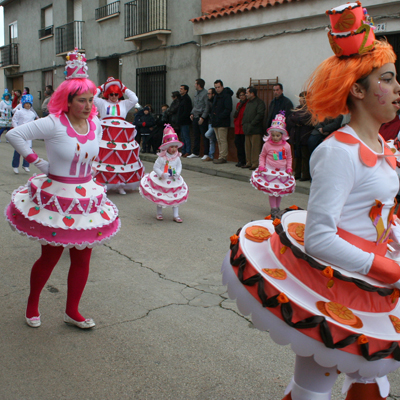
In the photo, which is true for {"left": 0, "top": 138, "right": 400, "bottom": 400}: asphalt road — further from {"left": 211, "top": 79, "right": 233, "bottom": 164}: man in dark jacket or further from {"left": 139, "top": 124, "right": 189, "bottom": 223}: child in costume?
{"left": 211, "top": 79, "right": 233, "bottom": 164}: man in dark jacket

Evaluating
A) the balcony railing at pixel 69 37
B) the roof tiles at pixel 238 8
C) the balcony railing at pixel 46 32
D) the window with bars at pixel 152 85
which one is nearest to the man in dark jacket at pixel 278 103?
the roof tiles at pixel 238 8

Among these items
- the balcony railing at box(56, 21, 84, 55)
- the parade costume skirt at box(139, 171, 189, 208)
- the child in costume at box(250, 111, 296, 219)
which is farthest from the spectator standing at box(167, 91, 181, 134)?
the balcony railing at box(56, 21, 84, 55)

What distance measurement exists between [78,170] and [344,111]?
219 cm

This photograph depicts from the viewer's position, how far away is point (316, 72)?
207cm

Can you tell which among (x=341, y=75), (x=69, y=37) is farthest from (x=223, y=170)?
(x=69, y=37)

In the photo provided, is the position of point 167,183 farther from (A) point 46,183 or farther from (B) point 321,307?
(B) point 321,307

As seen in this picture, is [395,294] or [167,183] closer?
[395,294]

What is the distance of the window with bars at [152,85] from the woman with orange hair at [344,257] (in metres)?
16.1

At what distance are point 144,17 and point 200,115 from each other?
5859mm

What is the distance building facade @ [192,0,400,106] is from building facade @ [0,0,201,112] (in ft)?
3.51

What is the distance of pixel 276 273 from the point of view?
2.00 meters

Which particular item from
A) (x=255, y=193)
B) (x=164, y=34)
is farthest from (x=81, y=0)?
(x=255, y=193)

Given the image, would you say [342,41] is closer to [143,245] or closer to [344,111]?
[344,111]

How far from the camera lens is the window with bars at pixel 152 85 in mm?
17766
